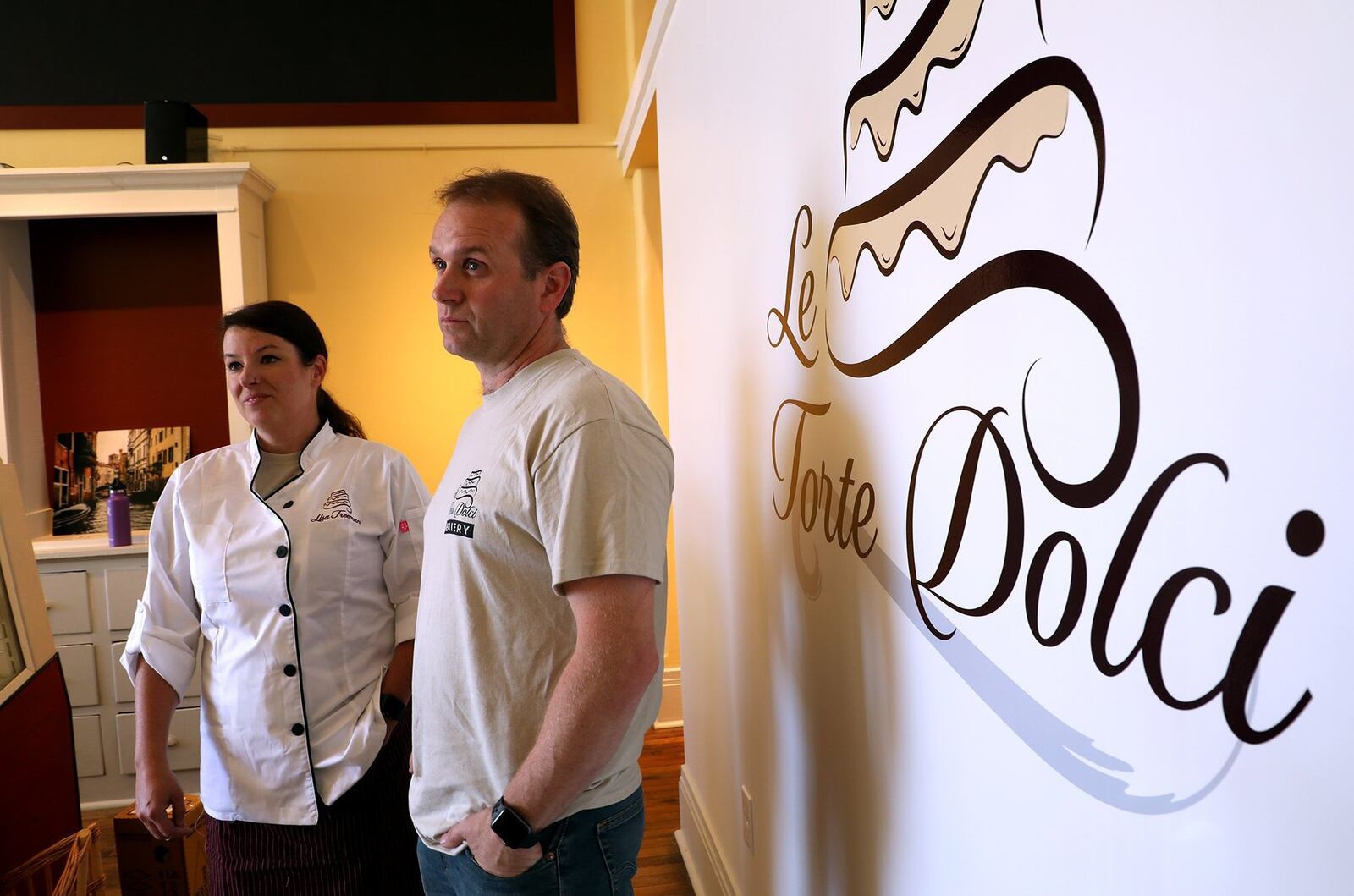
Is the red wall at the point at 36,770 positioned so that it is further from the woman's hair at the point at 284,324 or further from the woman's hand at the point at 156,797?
the woman's hair at the point at 284,324

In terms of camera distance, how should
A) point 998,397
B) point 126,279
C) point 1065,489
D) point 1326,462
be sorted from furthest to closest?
point 126,279
point 998,397
point 1065,489
point 1326,462

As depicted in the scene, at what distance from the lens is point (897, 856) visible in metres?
1.16

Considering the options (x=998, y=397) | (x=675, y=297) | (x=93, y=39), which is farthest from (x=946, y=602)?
(x=93, y=39)

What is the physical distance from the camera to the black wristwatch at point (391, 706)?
1812 millimetres

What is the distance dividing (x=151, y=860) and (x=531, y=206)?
1926 mm

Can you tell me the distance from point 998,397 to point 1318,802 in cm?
40

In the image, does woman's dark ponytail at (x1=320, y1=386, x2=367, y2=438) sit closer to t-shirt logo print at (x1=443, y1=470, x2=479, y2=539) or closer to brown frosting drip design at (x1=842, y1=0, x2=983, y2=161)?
t-shirt logo print at (x1=443, y1=470, x2=479, y2=539)

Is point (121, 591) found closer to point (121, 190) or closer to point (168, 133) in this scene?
point (121, 190)

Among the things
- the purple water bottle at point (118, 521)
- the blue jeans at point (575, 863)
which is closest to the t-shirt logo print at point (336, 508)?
the blue jeans at point (575, 863)

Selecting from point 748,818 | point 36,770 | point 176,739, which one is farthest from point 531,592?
point 176,739

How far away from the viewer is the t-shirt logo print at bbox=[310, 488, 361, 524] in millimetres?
1830

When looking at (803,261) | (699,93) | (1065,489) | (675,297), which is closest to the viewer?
(1065,489)

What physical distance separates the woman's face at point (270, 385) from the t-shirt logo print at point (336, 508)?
7.1 inches

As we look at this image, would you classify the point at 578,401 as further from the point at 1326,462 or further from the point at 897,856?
the point at 1326,462
